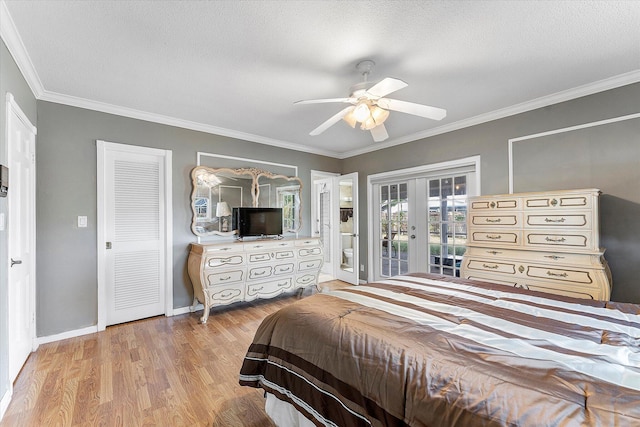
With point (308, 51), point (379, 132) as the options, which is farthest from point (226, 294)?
point (308, 51)

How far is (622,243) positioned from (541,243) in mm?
653

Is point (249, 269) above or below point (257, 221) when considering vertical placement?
below

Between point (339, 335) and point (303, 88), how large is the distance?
2.21m

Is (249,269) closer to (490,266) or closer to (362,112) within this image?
(362,112)

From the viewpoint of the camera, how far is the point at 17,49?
78.2 inches

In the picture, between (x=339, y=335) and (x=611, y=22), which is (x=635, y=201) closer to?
(x=611, y=22)

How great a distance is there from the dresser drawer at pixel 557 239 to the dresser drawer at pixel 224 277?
315 cm

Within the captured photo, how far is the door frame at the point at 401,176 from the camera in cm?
355

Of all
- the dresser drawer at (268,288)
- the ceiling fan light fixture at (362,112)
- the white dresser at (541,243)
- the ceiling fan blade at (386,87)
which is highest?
the ceiling fan blade at (386,87)

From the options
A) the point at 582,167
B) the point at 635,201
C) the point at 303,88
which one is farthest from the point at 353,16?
the point at 635,201

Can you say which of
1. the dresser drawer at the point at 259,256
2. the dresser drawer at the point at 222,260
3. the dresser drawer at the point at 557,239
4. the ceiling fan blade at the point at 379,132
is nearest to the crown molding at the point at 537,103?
the dresser drawer at the point at 557,239

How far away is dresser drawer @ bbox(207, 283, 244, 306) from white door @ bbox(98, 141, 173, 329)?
1.96 ft

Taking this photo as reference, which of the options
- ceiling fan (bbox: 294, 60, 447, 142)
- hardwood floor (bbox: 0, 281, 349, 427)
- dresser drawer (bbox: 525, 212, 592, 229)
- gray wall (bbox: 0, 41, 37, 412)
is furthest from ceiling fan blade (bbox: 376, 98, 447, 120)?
gray wall (bbox: 0, 41, 37, 412)

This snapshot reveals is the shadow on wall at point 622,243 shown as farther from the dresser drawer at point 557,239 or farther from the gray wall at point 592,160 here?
the dresser drawer at point 557,239
